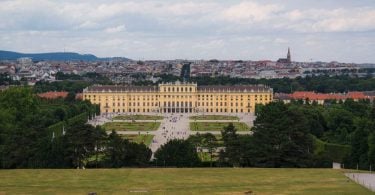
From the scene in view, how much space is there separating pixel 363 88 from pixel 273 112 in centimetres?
7051

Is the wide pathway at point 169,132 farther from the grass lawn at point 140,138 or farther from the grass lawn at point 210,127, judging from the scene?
the grass lawn at point 210,127

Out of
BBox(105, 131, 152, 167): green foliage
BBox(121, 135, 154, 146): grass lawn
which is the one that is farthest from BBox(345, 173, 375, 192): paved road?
BBox(121, 135, 154, 146): grass lawn

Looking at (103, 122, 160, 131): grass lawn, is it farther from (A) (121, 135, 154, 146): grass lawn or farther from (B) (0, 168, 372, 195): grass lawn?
(B) (0, 168, 372, 195): grass lawn

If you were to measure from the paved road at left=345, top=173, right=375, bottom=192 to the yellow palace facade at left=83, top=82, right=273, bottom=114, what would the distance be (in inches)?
2295

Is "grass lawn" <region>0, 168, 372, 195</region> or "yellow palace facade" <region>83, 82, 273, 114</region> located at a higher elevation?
"grass lawn" <region>0, 168, 372, 195</region>

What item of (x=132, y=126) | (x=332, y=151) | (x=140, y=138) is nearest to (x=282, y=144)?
(x=332, y=151)

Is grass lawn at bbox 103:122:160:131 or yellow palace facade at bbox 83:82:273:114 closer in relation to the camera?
grass lawn at bbox 103:122:160:131

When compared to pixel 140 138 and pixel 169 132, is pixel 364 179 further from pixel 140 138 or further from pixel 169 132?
pixel 169 132

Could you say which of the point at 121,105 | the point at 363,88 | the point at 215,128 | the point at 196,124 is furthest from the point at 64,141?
the point at 363,88

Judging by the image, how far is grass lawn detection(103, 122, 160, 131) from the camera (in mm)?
55406

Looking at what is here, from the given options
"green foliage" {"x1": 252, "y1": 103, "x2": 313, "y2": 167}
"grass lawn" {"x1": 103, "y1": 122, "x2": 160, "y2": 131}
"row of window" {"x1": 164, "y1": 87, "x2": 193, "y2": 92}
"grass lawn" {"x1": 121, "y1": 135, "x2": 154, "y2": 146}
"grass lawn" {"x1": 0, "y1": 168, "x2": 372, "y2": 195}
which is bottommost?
"grass lawn" {"x1": 103, "y1": 122, "x2": 160, "y2": 131}

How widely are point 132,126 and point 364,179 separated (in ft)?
119

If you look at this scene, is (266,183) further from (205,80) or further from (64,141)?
(205,80)

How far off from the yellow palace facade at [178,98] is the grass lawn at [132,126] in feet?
72.5
